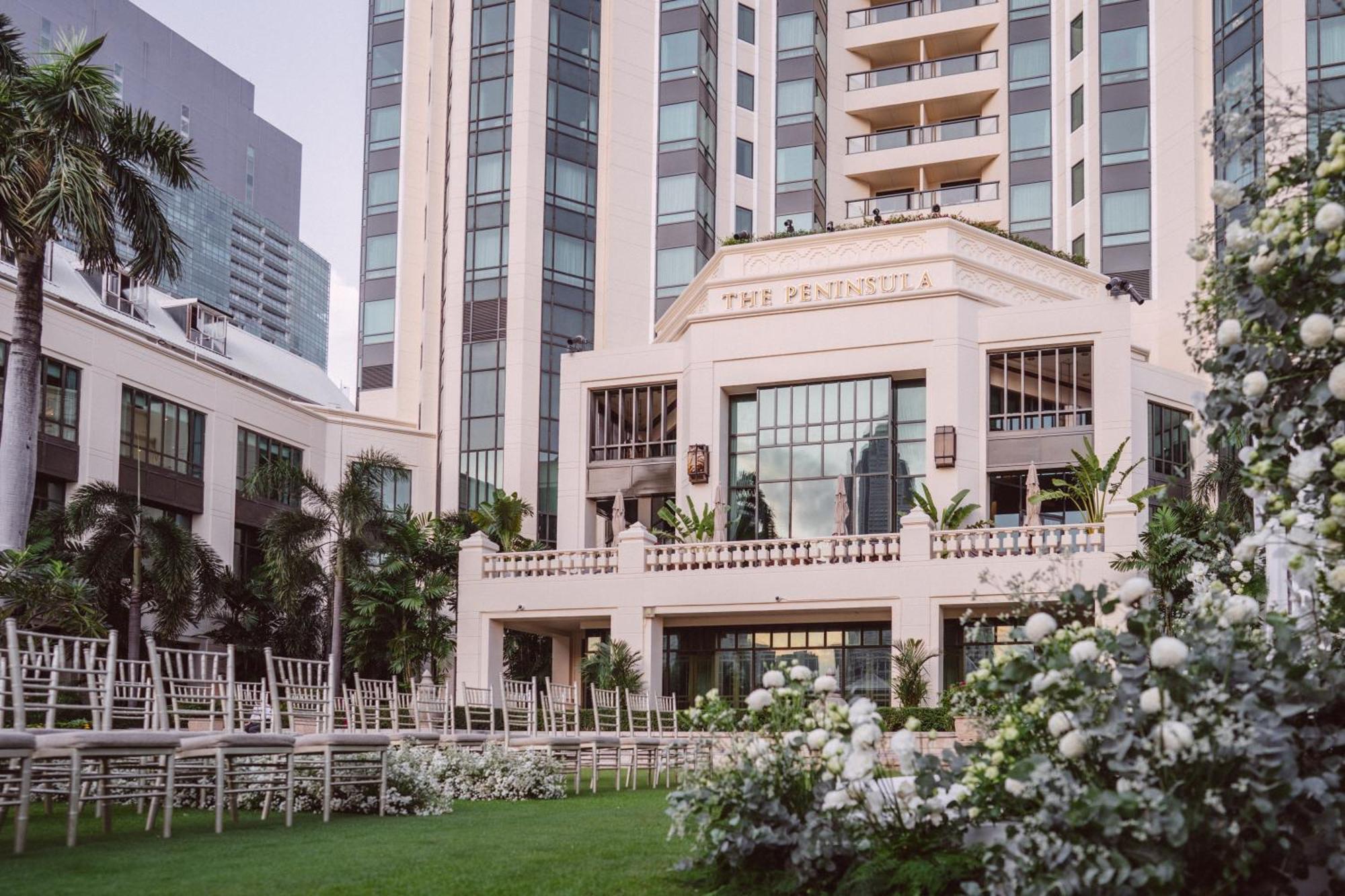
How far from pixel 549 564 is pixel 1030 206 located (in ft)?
71.3

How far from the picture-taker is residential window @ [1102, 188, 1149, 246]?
37.7m

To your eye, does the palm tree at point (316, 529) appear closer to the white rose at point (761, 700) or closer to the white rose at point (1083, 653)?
the white rose at point (761, 700)

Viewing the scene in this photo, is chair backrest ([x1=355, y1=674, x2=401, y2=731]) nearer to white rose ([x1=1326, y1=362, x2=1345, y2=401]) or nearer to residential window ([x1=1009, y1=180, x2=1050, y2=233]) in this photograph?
white rose ([x1=1326, y1=362, x2=1345, y2=401])

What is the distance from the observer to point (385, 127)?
4616 cm

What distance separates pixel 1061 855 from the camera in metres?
4.16

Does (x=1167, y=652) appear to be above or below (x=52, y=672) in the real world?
above

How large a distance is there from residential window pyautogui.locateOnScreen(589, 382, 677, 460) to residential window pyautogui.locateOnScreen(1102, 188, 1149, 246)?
14.7 meters

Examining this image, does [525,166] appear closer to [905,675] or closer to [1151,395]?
[1151,395]

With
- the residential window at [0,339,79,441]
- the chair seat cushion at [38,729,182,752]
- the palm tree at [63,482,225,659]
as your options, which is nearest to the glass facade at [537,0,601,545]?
the palm tree at [63,482,225,659]

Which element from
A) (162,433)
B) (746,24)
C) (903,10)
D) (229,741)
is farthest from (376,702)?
(903,10)

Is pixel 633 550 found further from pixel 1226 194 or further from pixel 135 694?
pixel 1226 194

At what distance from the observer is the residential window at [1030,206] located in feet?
136

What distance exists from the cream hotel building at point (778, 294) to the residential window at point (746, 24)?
97 mm

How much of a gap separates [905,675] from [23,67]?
17.4 metres
